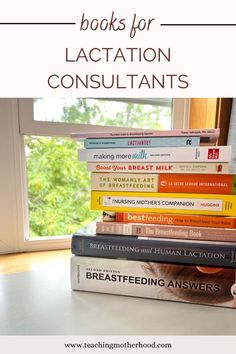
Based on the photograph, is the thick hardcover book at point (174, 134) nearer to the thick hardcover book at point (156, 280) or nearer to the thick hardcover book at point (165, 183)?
the thick hardcover book at point (165, 183)

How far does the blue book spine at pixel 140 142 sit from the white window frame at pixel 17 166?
31cm

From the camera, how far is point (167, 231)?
516mm

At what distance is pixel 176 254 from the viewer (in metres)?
0.49

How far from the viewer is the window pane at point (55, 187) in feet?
2.82

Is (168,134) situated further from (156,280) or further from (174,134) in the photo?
(156,280)

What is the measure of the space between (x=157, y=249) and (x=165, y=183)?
0.14 m

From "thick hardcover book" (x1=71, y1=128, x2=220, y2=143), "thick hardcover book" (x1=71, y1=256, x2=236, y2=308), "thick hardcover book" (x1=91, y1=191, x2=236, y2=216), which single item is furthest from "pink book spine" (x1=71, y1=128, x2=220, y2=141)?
"thick hardcover book" (x1=71, y1=256, x2=236, y2=308)

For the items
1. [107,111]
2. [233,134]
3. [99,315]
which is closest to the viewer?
[99,315]

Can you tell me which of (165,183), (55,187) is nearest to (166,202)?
(165,183)

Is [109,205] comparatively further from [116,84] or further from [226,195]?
[116,84]

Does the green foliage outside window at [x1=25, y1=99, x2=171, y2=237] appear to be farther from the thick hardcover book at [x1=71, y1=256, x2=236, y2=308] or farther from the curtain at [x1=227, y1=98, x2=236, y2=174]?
the thick hardcover book at [x1=71, y1=256, x2=236, y2=308]

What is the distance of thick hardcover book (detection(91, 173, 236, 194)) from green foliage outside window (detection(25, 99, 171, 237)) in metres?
0.36

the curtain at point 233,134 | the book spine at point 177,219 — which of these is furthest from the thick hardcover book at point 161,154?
the curtain at point 233,134
